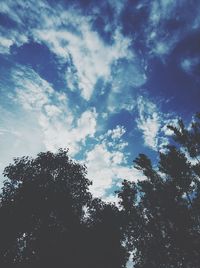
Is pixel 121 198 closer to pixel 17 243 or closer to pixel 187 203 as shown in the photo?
pixel 187 203

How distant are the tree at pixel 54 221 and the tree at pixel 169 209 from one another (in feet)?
25.2

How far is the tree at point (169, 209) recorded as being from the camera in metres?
31.8

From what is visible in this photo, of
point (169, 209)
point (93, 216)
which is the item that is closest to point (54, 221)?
point (93, 216)

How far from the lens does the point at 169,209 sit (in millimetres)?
33125

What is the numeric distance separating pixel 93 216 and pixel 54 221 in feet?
20.4

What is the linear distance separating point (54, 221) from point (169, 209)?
58.8 feet

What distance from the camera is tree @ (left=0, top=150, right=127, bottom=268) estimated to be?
84.6ft

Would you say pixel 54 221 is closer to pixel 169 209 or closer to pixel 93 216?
pixel 93 216

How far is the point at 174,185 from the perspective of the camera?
32.6 m

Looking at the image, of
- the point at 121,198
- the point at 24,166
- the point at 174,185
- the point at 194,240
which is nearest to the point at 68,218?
the point at 24,166

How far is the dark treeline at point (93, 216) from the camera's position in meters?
26.3

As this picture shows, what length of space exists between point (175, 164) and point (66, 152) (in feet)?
57.7

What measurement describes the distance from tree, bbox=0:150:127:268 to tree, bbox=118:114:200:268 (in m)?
7.69

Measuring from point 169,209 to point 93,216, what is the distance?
39.9 ft
